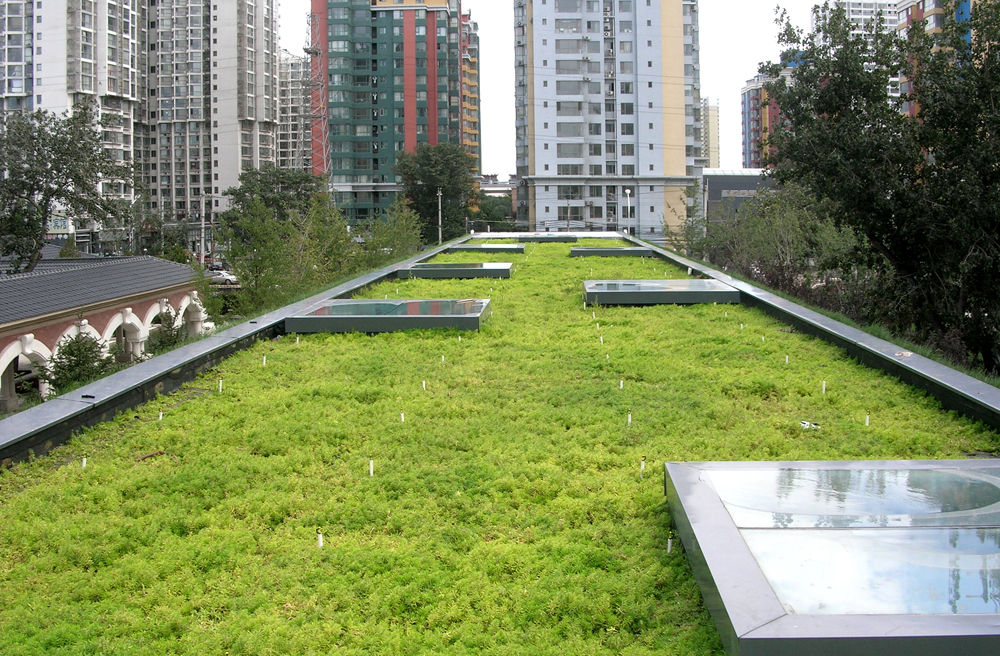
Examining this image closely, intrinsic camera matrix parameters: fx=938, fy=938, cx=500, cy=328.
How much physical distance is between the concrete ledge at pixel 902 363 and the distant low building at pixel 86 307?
1001 centimetres

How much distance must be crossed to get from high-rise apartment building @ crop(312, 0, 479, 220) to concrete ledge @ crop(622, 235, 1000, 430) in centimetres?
6038

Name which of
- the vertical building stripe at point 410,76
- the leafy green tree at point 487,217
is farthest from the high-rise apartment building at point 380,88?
the leafy green tree at point 487,217

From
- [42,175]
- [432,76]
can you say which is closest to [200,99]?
[432,76]

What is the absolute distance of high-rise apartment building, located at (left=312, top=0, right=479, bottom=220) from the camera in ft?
233

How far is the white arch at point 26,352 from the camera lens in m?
18.4

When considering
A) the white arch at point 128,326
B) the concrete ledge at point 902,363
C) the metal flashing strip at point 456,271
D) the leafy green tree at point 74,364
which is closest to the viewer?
the concrete ledge at point 902,363

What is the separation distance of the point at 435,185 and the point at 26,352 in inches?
1376

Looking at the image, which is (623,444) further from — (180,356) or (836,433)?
(180,356)

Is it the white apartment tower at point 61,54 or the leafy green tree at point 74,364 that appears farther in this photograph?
the white apartment tower at point 61,54

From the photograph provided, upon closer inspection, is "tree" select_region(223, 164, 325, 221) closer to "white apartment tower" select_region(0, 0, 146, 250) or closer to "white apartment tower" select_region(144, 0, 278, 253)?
"white apartment tower" select_region(0, 0, 146, 250)

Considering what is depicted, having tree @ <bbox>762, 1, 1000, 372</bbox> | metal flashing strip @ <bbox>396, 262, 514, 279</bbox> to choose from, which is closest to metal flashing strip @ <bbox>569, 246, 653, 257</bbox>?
metal flashing strip @ <bbox>396, 262, 514, 279</bbox>

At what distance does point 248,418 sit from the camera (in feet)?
22.9

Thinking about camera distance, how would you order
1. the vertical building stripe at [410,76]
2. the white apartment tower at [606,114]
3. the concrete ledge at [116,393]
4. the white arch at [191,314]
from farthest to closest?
the vertical building stripe at [410,76], the white apartment tower at [606,114], the white arch at [191,314], the concrete ledge at [116,393]

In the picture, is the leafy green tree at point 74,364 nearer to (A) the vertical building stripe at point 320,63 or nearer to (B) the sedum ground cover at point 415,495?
(B) the sedum ground cover at point 415,495
